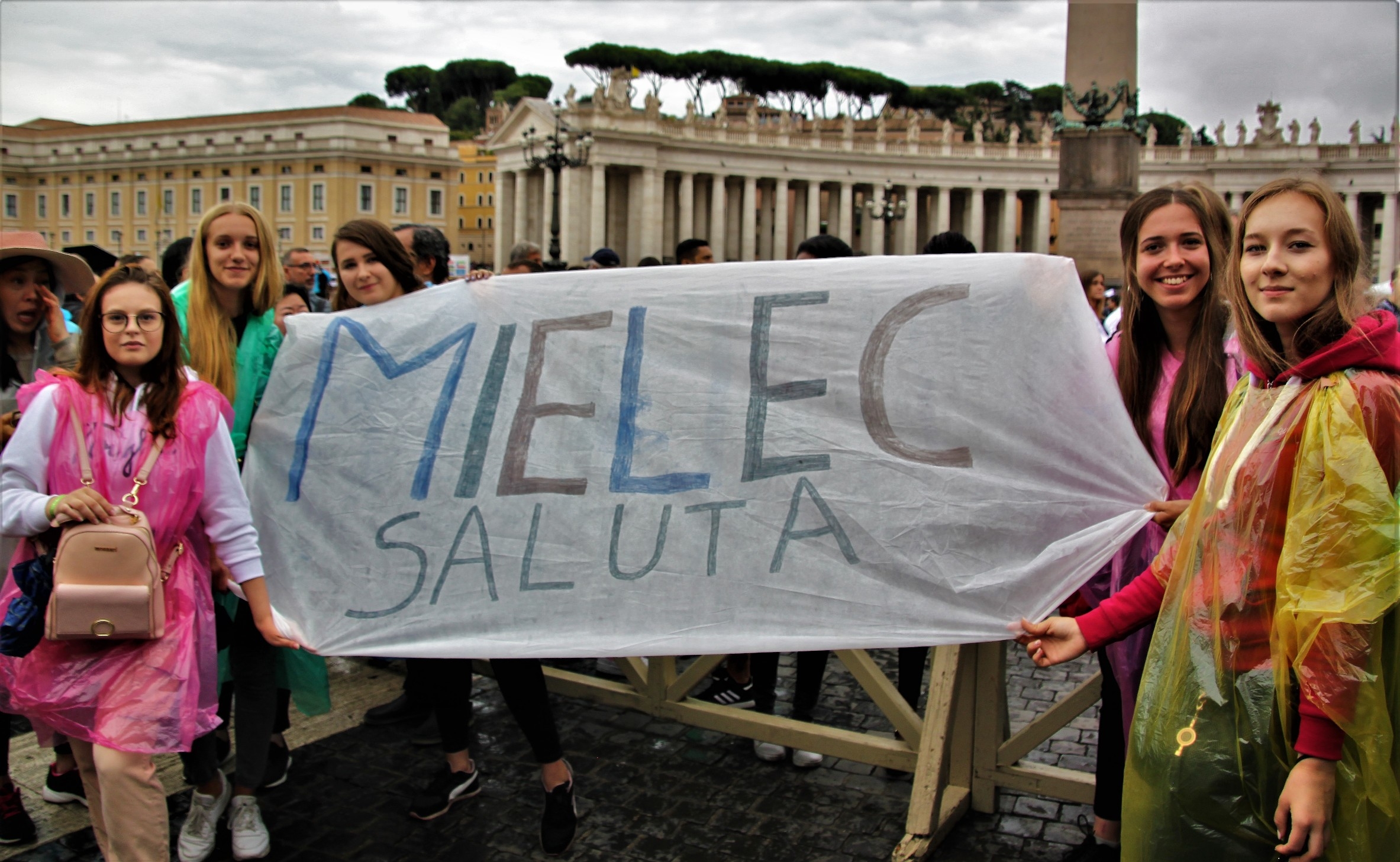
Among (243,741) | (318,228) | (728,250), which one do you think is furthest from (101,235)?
(243,741)

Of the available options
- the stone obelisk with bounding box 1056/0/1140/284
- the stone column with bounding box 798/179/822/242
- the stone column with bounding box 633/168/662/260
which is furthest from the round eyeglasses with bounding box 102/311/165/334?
the stone column with bounding box 798/179/822/242

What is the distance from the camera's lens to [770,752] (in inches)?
153

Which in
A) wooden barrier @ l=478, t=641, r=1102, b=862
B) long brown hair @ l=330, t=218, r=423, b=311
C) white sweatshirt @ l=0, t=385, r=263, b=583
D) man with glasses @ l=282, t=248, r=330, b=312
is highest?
man with glasses @ l=282, t=248, r=330, b=312

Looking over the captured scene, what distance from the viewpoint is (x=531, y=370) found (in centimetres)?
318

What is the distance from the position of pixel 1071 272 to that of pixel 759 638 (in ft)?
4.17

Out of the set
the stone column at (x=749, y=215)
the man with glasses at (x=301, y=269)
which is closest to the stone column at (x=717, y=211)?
the stone column at (x=749, y=215)

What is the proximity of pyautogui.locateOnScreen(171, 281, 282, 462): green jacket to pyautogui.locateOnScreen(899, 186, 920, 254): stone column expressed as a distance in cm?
6105

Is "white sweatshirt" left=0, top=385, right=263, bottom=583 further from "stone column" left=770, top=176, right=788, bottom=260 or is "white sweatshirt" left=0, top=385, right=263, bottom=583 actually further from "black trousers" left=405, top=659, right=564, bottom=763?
"stone column" left=770, top=176, right=788, bottom=260

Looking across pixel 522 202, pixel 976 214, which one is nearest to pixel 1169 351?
pixel 522 202

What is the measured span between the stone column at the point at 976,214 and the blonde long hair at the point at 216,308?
63.6 m

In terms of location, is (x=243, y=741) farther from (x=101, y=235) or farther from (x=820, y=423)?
(x=101, y=235)

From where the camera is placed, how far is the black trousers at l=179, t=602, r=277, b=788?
3236 mm

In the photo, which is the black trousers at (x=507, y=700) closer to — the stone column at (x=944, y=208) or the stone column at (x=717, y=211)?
the stone column at (x=717, y=211)

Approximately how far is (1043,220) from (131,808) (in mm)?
67596
